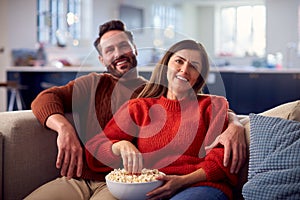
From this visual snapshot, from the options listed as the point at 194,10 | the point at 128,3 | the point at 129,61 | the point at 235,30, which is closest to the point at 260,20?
the point at 235,30

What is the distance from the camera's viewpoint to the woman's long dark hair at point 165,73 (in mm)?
1544

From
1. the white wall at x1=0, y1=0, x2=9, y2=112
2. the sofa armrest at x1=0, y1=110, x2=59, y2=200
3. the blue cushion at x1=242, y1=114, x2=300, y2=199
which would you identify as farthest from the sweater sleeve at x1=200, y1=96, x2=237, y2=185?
the white wall at x1=0, y1=0, x2=9, y2=112

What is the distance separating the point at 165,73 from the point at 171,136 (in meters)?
0.24

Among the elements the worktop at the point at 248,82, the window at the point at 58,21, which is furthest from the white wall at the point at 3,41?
the window at the point at 58,21

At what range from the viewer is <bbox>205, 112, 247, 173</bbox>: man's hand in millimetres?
1394

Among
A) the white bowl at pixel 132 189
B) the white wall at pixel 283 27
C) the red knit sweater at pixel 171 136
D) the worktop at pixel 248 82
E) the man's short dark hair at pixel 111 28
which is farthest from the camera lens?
the white wall at pixel 283 27

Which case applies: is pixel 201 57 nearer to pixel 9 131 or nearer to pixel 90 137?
pixel 90 137

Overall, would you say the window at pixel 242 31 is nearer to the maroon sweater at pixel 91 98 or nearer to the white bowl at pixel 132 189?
the maroon sweater at pixel 91 98

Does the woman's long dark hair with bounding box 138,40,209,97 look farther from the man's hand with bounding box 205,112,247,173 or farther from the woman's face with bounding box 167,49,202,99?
the man's hand with bounding box 205,112,247,173

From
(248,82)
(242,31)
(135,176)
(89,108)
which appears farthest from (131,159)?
(242,31)

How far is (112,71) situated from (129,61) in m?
0.08

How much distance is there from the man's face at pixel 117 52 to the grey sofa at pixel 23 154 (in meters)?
0.36

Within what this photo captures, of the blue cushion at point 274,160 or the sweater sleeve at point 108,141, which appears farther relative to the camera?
the sweater sleeve at point 108,141

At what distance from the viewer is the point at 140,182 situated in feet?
4.33
